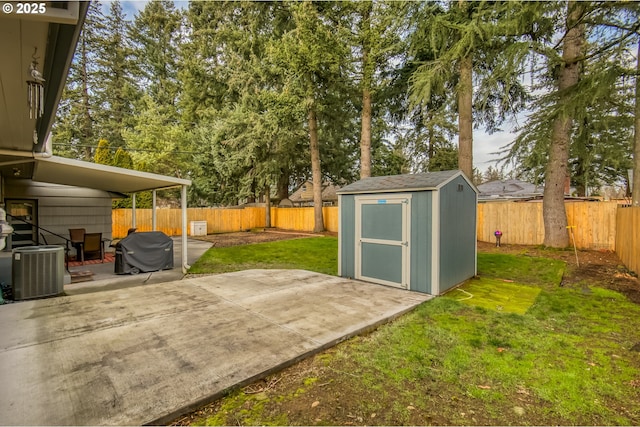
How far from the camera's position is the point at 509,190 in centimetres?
1891

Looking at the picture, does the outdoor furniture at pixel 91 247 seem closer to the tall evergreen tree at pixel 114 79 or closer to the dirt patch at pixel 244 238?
the dirt patch at pixel 244 238

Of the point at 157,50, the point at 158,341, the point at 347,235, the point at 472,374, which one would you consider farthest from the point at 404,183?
the point at 157,50

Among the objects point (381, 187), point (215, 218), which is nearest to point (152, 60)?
point (215, 218)

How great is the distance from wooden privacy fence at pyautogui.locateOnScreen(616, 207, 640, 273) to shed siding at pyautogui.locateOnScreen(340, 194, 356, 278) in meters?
5.43

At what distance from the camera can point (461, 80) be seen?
30.4 ft

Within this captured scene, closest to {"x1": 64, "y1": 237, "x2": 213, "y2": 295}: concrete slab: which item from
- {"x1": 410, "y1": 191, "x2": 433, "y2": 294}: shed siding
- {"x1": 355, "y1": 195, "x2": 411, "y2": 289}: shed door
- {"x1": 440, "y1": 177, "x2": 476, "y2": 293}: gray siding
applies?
{"x1": 355, "y1": 195, "x2": 411, "y2": 289}: shed door

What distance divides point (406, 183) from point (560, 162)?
6.48 metres

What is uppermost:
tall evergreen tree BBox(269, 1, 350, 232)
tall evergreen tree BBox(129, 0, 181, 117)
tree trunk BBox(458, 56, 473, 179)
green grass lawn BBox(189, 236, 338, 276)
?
tall evergreen tree BBox(129, 0, 181, 117)

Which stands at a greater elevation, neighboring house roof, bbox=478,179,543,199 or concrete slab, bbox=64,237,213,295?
neighboring house roof, bbox=478,179,543,199

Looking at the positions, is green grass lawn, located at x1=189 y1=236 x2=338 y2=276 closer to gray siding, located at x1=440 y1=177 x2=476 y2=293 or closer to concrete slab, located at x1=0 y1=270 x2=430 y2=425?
concrete slab, located at x1=0 y1=270 x2=430 y2=425

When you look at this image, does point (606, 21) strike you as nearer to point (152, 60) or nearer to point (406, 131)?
point (406, 131)

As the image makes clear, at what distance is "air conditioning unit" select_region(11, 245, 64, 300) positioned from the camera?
4793 mm

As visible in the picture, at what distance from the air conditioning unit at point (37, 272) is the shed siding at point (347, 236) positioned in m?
5.18

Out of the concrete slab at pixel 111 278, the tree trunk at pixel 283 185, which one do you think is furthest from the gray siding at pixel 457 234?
the tree trunk at pixel 283 185
